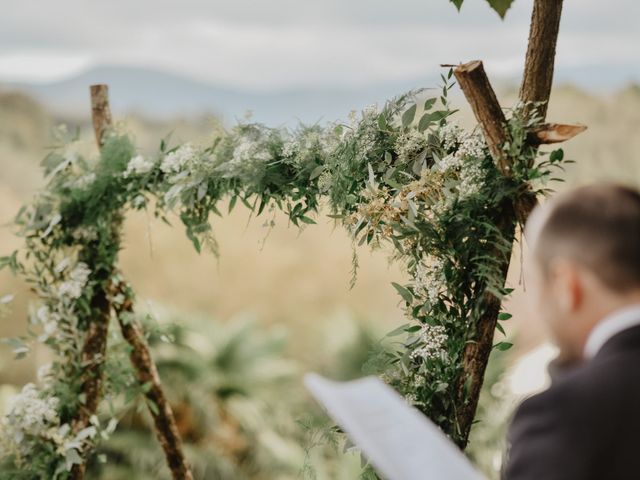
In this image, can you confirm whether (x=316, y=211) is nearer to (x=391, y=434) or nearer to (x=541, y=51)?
(x=541, y=51)

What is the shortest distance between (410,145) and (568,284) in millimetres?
1097

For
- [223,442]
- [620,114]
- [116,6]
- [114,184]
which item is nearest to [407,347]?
[114,184]

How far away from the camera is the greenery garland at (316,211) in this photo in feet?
6.32

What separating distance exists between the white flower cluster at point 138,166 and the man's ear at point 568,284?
1834mm

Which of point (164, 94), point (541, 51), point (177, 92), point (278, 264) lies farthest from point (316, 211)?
point (177, 92)

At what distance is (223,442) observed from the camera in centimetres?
550

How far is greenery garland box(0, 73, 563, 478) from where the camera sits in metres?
1.93

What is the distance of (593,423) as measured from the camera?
0.92 m

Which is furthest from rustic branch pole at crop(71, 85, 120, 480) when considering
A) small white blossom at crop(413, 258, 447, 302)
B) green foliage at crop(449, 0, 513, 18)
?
green foliage at crop(449, 0, 513, 18)

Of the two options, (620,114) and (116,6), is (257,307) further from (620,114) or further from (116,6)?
(116,6)

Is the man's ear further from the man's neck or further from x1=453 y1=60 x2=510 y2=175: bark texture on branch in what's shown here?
x1=453 y1=60 x2=510 y2=175: bark texture on branch

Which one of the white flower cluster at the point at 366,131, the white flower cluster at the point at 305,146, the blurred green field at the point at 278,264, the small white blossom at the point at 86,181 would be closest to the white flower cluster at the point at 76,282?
the small white blossom at the point at 86,181

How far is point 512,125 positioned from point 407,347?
633 mm

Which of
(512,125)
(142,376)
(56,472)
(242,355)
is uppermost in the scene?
(512,125)
